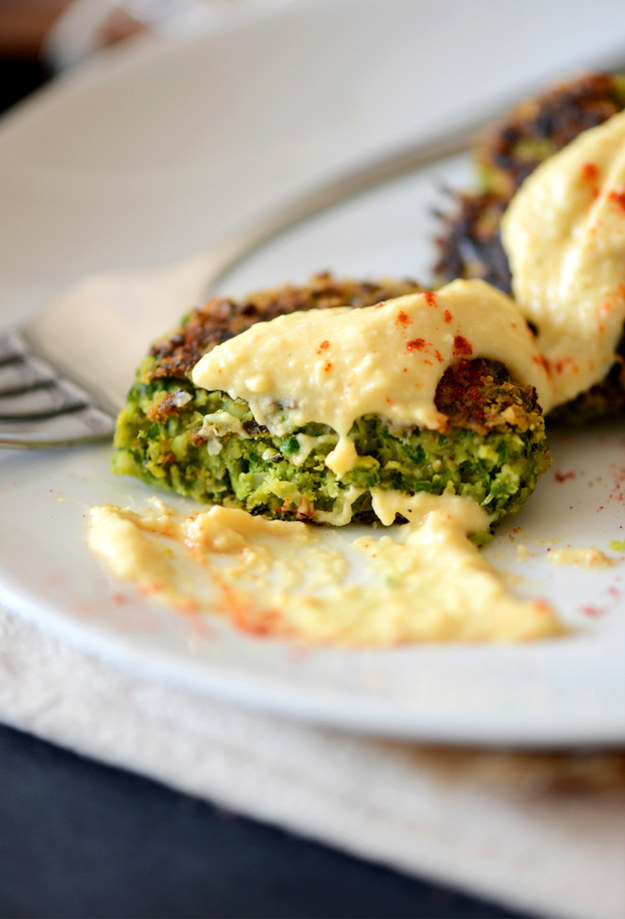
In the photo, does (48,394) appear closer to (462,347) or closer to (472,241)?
(462,347)

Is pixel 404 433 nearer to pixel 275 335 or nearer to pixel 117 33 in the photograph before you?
pixel 275 335

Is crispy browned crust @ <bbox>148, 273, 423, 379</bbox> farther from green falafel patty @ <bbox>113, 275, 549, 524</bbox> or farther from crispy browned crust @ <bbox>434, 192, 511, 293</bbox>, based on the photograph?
crispy browned crust @ <bbox>434, 192, 511, 293</bbox>

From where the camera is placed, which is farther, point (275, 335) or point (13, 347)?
point (13, 347)

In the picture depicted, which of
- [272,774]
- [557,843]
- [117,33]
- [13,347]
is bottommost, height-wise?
[557,843]

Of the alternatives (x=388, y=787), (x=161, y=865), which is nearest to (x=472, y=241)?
(x=388, y=787)

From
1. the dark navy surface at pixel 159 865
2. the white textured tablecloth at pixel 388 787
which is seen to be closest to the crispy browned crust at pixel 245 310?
the white textured tablecloth at pixel 388 787

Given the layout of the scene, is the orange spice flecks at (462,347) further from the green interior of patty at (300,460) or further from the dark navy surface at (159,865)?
the dark navy surface at (159,865)

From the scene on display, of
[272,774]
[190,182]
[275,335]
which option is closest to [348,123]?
[190,182]
